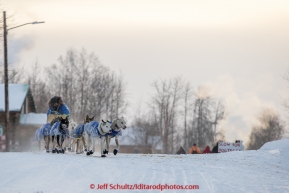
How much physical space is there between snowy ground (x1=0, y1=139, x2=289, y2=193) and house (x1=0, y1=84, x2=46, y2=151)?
130ft

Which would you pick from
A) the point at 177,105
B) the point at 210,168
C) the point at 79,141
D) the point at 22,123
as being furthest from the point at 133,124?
the point at 210,168

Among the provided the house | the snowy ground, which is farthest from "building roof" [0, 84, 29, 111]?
the snowy ground

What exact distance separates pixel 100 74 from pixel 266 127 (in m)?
40.5

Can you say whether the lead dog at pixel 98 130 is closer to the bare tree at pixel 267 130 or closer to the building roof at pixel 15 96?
the building roof at pixel 15 96

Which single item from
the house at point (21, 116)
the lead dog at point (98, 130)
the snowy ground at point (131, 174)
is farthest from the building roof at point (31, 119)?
the snowy ground at point (131, 174)

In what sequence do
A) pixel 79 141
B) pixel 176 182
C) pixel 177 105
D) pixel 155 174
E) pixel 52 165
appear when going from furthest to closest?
1. pixel 177 105
2. pixel 79 141
3. pixel 52 165
4. pixel 155 174
5. pixel 176 182

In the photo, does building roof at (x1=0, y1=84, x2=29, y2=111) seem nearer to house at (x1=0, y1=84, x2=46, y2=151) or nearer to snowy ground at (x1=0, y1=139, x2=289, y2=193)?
house at (x1=0, y1=84, x2=46, y2=151)

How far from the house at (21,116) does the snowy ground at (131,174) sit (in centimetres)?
3964

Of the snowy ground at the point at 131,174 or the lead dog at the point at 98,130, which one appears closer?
the snowy ground at the point at 131,174

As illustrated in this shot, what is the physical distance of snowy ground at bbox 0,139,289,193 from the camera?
1911cm

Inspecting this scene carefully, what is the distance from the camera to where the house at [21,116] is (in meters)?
65.7

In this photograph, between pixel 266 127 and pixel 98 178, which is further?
pixel 266 127

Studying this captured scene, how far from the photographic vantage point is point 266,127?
121 meters

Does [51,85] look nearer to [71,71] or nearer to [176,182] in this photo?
[71,71]
